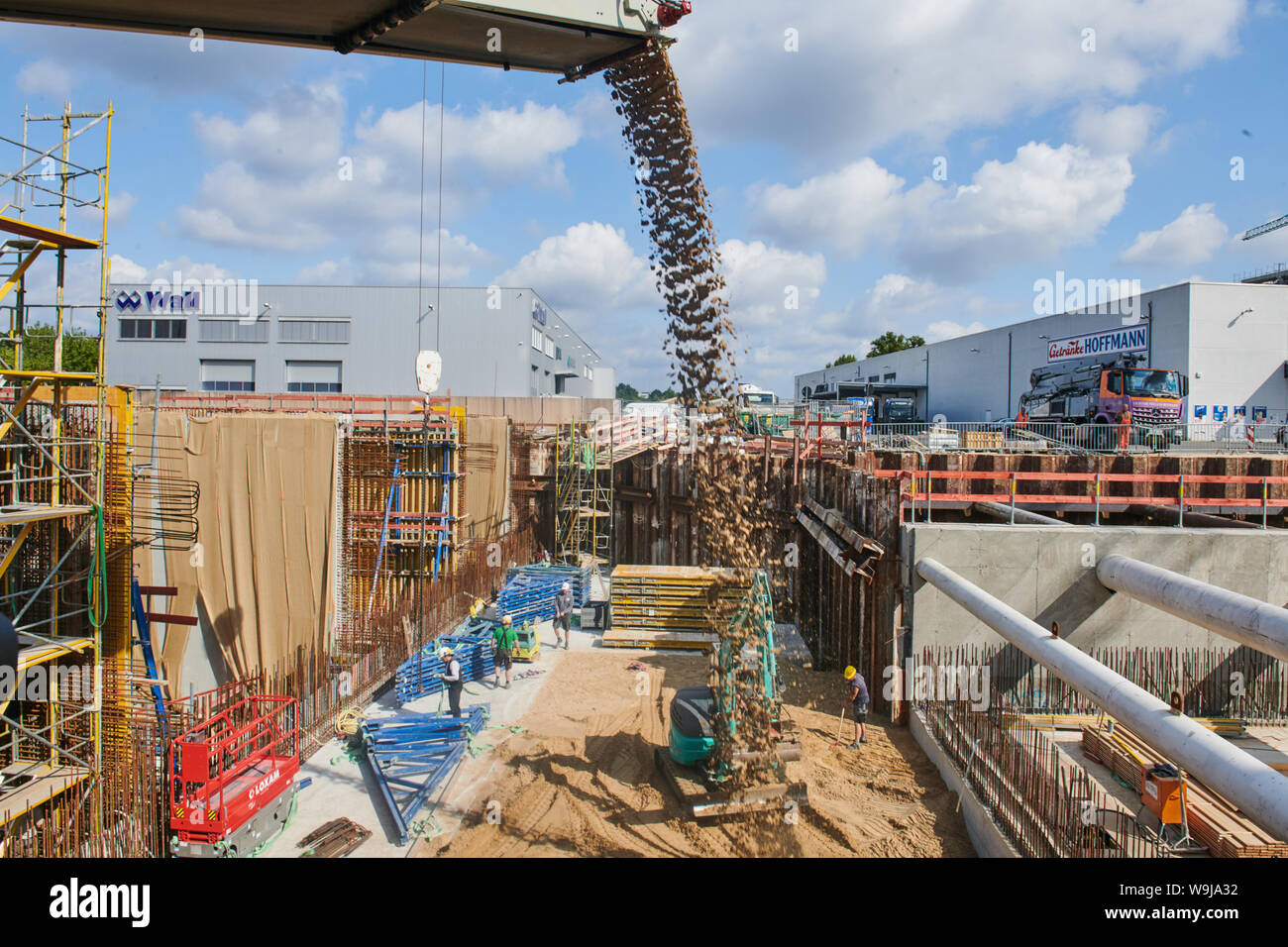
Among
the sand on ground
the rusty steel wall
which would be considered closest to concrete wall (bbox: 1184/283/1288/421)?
the rusty steel wall

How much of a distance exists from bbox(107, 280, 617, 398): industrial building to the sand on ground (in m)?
31.7

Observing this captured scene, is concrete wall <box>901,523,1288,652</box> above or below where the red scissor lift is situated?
above

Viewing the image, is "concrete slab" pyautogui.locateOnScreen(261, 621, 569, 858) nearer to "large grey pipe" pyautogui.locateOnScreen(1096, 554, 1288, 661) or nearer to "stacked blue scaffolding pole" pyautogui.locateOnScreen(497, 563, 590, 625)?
"stacked blue scaffolding pole" pyautogui.locateOnScreen(497, 563, 590, 625)

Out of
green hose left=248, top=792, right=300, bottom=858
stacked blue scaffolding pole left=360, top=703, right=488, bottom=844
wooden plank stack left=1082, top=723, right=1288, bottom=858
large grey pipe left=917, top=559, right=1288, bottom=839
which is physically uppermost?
large grey pipe left=917, top=559, right=1288, bottom=839

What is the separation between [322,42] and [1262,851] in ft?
42.8

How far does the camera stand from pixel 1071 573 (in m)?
12.2

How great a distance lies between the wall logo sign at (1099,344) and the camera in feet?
113

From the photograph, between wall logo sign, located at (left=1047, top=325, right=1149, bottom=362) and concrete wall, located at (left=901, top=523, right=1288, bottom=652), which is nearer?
concrete wall, located at (left=901, top=523, right=1288, bottom=652)

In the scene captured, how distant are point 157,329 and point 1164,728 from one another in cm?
4883

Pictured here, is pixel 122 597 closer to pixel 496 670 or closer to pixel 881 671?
pixel 496 670

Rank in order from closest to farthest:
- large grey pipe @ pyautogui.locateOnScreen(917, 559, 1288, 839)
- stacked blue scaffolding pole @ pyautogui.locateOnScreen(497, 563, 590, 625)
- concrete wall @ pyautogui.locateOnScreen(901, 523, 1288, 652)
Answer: large grey pipe @ pyautogui.locateOnScreen(917, 559, 1288, 839) < concrete wall @ pyautogui.locateOnScreen(901, 523, 1288, 652) < stacked blue scaffolding pole @ pyautogui.locateOnScreen(497, 563, 590, 625)

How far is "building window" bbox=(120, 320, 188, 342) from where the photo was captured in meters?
41.5

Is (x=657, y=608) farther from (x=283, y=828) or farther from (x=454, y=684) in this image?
(x=283, y=828)

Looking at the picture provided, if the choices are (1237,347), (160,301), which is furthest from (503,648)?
(160,301)
